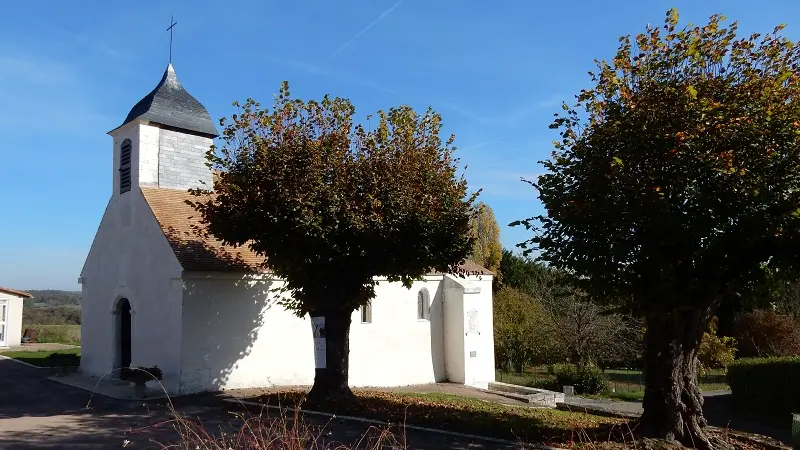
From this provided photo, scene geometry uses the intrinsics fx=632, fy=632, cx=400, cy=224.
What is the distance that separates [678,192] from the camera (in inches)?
367

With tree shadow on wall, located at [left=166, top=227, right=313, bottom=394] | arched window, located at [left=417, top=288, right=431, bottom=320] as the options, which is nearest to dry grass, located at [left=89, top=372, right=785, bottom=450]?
tree shadow on wall, located at [left=166, top=227, right=313, bottom=394]

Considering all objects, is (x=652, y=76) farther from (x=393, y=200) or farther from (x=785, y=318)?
(x=785, y=318)

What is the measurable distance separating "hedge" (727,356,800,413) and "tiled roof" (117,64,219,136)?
17380mm

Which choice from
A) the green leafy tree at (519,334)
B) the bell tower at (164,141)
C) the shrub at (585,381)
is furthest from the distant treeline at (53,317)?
the shrub at (585,381)

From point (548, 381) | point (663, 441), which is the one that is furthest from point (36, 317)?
point (663, 441)

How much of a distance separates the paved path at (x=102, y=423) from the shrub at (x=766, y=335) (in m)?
20.9

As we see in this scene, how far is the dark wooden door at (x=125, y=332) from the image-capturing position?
1920 centimetres

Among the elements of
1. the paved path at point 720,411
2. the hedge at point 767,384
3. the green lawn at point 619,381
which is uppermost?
the hedge at point 767,384

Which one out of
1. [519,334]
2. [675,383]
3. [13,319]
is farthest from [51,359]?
[675,383]

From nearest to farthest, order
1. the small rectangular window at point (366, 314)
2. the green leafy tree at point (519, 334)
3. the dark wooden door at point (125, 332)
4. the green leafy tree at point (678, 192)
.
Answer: the green leafy tree at point (678, 192)
the dark wooden door at point (125, 332)
the small rectangular window at point (366, 314)
the green leafy tree at point (519, 334)

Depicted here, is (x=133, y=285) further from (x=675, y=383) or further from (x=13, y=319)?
(x=13, y=319)

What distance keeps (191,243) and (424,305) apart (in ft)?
27.9

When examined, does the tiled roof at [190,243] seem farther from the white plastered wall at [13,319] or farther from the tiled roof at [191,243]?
the white plastered wall at [13,319]

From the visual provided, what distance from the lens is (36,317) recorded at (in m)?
59.2
